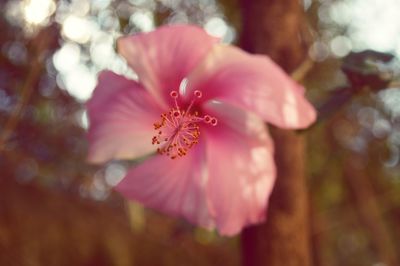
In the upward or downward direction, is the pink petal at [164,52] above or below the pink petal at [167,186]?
above

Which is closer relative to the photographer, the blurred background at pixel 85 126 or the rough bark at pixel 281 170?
the rough bark at pixel 281 170

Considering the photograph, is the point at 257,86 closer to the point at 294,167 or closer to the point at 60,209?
the point at 294,167

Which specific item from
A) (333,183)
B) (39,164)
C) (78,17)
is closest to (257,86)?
(78,17)
